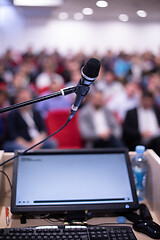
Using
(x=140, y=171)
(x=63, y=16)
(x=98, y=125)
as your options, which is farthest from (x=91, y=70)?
(x=63, y=16)

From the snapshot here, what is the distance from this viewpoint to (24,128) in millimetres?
3207

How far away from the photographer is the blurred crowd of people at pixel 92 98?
10.6 ft

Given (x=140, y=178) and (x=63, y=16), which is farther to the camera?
(x=63, y=16)

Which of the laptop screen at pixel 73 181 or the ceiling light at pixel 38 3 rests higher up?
the ceiling light at pixel 38 3

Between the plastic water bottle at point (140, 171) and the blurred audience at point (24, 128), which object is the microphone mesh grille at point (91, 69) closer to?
the plastic water bottle at point (140, 171)

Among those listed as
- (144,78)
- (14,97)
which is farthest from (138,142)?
(14,97)

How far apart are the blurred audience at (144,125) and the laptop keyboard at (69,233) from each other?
2491 mm

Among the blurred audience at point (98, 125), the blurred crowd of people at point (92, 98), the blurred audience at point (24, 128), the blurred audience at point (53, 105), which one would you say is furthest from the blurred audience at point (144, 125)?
the blurred audience at point (24, 128)

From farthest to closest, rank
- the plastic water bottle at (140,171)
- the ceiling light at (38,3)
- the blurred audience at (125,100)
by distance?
the ceiling light at (38,3), the blurred audience at (125,100), the plastic water bottle at (140,171)

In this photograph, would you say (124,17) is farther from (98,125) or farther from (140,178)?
(140,178)

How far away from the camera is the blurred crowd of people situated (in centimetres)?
324

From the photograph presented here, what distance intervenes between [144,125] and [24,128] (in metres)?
1.54

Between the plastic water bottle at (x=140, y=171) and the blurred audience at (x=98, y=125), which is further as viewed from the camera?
the blurred audience at (x=98, y=125)

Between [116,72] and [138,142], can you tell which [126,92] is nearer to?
[116,72]
